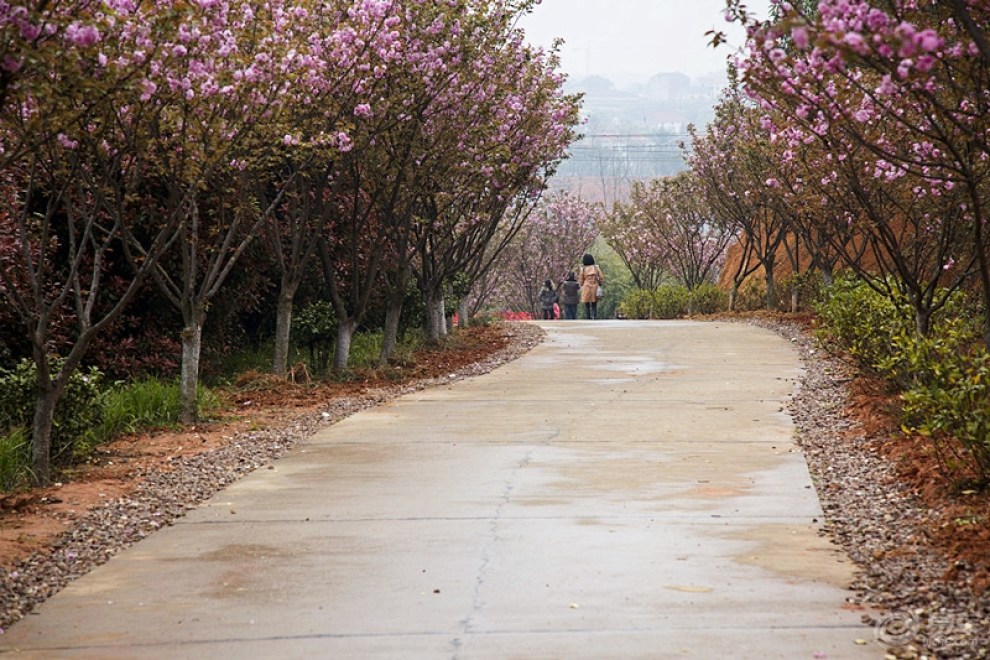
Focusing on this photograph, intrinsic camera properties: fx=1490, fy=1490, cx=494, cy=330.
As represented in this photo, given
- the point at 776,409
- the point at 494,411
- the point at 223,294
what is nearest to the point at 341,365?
A: the point at 223,294

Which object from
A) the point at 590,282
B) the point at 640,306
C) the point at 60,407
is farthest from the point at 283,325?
the point at 640,306

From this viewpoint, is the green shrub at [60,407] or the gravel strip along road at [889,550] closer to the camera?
the gravel strip along road at [889,550]

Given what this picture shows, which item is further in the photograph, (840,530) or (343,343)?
(343,343)

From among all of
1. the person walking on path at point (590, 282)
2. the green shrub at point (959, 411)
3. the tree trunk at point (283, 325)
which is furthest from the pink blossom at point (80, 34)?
the person walking on path at point (590, 282)

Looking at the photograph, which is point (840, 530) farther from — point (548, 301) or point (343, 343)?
point (548, 301)

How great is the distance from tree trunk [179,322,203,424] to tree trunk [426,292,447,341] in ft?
27.8

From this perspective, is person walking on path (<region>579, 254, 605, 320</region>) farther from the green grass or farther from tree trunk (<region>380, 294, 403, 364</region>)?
the green grass

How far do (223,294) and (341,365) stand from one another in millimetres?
1580

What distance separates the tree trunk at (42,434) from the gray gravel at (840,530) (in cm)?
66

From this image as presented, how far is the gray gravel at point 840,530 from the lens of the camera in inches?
233

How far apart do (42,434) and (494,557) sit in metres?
3.97

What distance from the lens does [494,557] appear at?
724cm

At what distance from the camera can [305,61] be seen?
11141mm

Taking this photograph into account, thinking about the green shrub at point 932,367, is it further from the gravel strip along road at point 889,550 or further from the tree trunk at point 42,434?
the tree trunk at point 42,434
